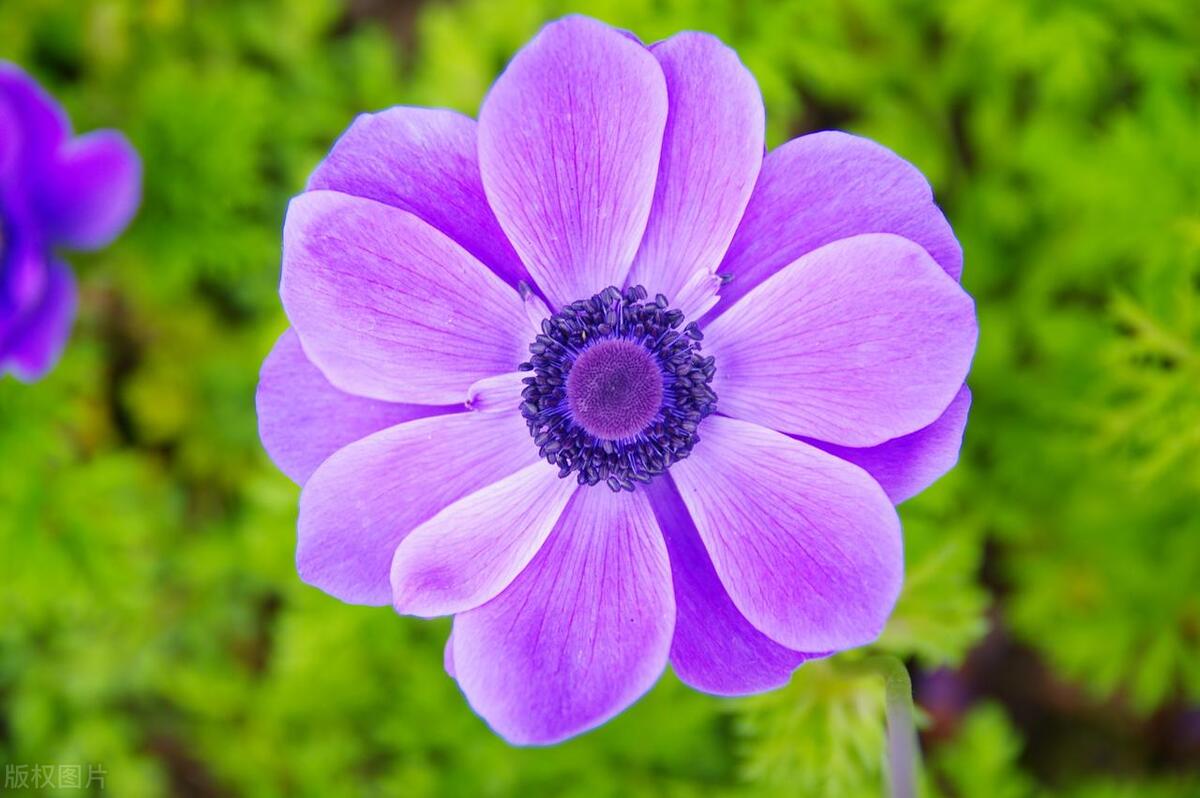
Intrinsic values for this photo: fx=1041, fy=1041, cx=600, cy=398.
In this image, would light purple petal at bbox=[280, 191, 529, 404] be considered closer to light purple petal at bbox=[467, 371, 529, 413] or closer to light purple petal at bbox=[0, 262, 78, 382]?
light purple petal at bbox=[467, 371, 529, 413]

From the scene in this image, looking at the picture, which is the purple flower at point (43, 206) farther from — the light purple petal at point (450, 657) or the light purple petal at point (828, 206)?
the light purple petal at point (828, 206)

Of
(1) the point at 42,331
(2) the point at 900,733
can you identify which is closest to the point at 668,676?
(2) the point at 900,733

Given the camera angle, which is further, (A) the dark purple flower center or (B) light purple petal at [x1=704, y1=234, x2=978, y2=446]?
(A) the dark purple flower center

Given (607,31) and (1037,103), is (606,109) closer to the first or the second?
(607,31)

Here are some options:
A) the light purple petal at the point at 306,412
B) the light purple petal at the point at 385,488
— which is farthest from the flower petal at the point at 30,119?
the light purple petal at the point at 385,488

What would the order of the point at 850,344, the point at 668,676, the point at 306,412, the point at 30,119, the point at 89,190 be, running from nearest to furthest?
1. the point at 850,344
2. the point at 306,412
3. the point at 30,119
4. the point at 89,190
5. the point at 668,676

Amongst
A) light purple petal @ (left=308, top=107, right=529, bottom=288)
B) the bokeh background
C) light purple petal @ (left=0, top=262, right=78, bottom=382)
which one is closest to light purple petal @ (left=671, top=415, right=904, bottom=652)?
light purple petal @ (left=308, top=107, right=529, bottom=288)

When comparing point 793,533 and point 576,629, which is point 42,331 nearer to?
point 576,629
